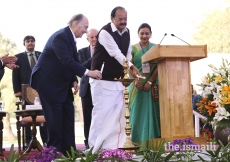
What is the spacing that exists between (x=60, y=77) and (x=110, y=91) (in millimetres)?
430

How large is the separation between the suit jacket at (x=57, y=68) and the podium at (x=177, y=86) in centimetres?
66

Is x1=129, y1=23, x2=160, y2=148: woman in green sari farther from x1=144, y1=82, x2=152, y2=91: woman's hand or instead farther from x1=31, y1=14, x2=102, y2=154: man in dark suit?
x1=31, y1=14, x2=102, y2=154: man in dark suit

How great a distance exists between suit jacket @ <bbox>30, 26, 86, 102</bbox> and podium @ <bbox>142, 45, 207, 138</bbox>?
66 cm

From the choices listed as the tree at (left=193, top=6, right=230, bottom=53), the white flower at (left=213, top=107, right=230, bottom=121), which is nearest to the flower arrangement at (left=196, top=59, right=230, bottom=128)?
the white flower at (left=213, top=107, right=230, bottom=121)

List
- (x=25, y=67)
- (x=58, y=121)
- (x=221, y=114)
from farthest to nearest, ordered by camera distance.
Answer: (x=25, y=67)
(x=58, y=121)
(x=221, y=114)

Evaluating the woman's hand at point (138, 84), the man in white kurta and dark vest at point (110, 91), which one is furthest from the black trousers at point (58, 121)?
the woman's hand at point (138, 84)

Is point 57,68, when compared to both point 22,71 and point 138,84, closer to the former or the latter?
point 138,84

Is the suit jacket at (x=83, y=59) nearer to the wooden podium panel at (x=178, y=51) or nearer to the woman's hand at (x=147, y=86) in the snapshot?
the woman's hand at (x=147, y=86)

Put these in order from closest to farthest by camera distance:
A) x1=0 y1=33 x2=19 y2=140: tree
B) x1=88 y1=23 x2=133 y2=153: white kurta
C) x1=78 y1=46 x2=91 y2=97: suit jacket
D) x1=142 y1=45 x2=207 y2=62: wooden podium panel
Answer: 1. x1=142 y1=45 x2=207 y2=62: wooden podium panel
2. x1=88 y1=23 x2=133 y2=153: white kurta
3. x1=78 y1=46 x2=91 y2=97: suit jacket
4. x1=0 y1=33 x2=19 y2=140: tree

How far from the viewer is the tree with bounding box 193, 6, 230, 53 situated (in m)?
12.3

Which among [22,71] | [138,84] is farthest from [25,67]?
[138,84]

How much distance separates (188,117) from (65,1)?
9158mm

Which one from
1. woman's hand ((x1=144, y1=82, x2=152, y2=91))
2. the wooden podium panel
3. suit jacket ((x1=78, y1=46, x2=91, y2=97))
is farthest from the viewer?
suit jacket ((x1=78, y1=46, x2=91, y2=97))

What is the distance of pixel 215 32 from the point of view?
12391mm
